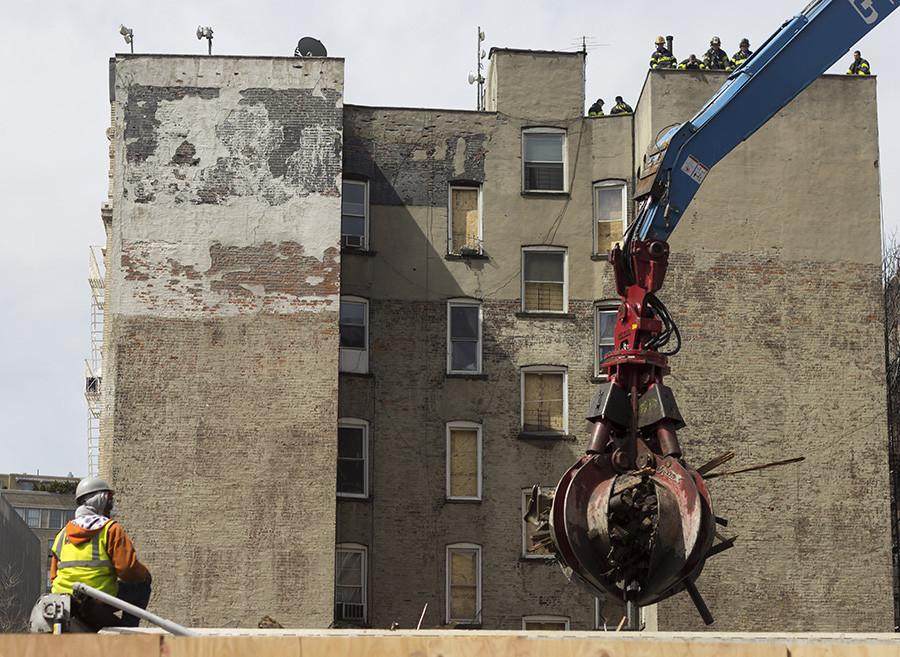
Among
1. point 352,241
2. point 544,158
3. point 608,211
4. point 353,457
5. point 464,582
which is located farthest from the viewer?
point 544,158

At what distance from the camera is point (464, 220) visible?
133 feet

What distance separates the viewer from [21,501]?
379 ft

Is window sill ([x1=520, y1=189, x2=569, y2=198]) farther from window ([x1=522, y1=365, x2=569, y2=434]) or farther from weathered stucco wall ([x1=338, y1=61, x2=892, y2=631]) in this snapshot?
window ([x1=522, y1=365, x2=569, y2=434])

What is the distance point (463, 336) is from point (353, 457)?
3982mm

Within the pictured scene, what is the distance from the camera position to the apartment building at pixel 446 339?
36.2m

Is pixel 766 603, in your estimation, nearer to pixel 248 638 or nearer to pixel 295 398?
pixel 295 398

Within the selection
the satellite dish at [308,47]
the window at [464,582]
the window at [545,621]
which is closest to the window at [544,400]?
the window at [464,582]

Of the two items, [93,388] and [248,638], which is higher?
[93,388]

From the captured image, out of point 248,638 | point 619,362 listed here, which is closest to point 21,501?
point 619,362

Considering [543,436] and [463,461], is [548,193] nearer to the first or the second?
[543,436]

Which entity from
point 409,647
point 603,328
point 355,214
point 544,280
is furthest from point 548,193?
point 409,647

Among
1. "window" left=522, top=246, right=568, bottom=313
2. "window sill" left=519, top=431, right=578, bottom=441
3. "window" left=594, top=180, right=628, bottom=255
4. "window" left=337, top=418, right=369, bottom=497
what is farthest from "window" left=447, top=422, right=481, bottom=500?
"window" left=594, top=180, right=628, bottom=255

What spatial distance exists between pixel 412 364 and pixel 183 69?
8.70m

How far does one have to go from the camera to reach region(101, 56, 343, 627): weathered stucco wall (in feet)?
117
